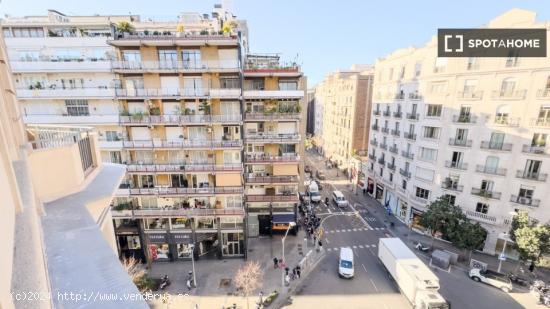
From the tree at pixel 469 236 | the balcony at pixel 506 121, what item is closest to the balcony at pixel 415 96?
the balcony at pixel 506 121

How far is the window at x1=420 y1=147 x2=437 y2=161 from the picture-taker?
106 feet

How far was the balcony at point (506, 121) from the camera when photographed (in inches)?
1037

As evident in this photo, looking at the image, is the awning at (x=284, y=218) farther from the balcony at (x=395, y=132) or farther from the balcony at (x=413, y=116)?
the balcony at (x=413, y=116)

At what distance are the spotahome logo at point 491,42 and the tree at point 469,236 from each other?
18.7m

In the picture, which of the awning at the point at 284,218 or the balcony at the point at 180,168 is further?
the awning at the point at 284,218

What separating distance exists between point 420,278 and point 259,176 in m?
19.2

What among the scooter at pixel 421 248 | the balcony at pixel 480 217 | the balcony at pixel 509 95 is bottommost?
the scooter at pixel 421 248

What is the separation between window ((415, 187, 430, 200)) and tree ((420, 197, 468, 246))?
3.81 metres

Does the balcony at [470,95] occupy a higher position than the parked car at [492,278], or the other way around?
the balcony at [470,95]

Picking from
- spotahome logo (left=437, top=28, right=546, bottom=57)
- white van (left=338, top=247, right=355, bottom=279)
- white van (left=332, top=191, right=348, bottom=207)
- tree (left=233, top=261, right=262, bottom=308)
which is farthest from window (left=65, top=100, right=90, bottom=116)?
spotahome logo (left=437, top=28, right=546, bottom=57)

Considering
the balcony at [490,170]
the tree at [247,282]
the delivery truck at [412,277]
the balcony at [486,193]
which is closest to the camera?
the delivery truck at [412,277]

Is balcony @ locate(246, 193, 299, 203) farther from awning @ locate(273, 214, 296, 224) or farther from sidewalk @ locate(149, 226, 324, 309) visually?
sidewalk @ locate(149, 226, 324, 309)

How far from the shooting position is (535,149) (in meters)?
25.5

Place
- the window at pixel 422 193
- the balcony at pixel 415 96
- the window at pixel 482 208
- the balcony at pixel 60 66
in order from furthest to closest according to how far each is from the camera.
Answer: the balcony at pixel 415 96 < the window at pixel 422 193 < the window at pixel 482 208 < the balcony at pixel 60 66
